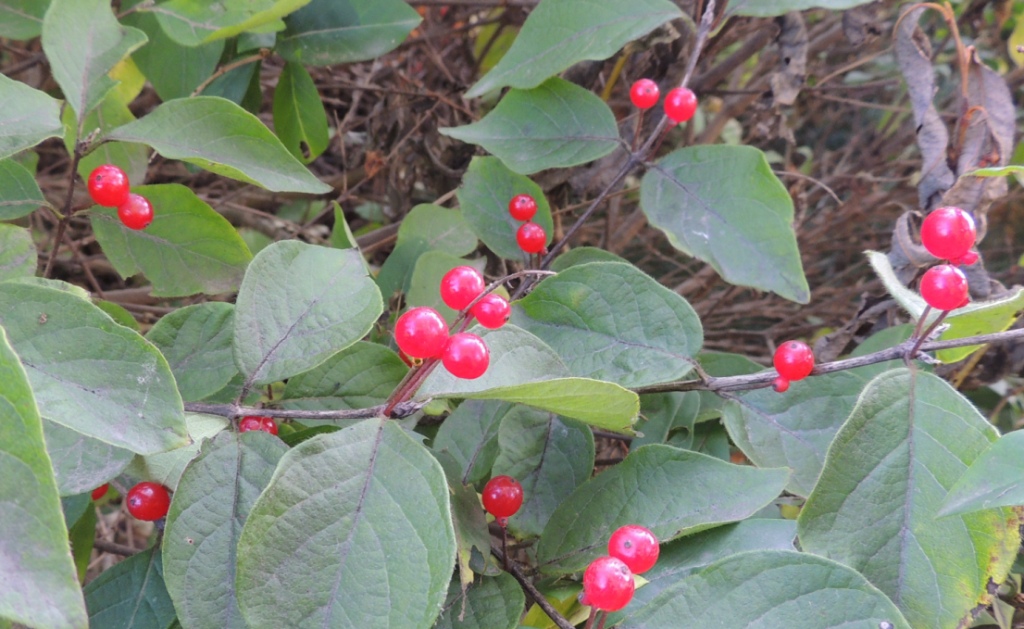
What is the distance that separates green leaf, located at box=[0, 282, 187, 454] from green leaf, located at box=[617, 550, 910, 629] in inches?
15.4

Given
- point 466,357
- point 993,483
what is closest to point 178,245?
point 466,357

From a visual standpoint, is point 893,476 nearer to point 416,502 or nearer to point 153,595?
point 416,502

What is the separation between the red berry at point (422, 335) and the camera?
22.4 inches

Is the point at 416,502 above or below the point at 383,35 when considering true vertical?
below

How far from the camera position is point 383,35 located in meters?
1.15

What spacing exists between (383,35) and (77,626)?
0.97 metres

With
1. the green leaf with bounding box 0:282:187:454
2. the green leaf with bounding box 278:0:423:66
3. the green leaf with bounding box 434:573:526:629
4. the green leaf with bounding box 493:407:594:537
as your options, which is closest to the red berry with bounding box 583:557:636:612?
the green leaf with bounding box 434:573:526:629

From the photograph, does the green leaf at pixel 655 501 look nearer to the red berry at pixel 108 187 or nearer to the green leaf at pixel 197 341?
the green leaf at pixel 197 341

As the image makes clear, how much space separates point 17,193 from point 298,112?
1.74ft

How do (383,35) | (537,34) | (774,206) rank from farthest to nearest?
(383,35) → (537,34) → (774,206)

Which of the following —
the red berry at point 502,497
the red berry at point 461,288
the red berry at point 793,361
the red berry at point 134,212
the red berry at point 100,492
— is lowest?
the red berry at point 100,492

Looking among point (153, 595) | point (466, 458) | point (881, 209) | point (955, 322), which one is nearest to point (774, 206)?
point (955, 322)

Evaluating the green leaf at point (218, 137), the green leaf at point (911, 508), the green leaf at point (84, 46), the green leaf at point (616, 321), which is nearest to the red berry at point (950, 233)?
the green leaf at point (911, 508)

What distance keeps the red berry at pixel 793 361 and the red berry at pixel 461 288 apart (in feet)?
1.03
